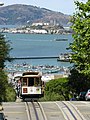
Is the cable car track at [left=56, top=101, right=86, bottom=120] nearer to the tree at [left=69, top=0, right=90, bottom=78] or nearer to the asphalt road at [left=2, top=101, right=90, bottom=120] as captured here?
the asphalt road at [left=2, top=101, right=90, bottom=120]

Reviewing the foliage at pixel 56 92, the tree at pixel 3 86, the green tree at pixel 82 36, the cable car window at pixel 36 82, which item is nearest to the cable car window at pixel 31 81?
the cable car window at pixel 36 82

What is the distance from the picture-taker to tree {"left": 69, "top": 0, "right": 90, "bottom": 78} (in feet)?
73.5

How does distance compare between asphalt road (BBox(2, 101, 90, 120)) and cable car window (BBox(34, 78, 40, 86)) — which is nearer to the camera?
asphalt road (BBox(2, 101, 90, 120))

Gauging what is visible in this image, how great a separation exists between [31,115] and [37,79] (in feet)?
35.7

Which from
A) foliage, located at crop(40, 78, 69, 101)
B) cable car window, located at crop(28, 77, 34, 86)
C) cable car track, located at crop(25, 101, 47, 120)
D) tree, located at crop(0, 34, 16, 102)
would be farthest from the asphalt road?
→ foliage, located at crop(40, 78, 69, 101)

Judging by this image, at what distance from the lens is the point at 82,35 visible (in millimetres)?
22938

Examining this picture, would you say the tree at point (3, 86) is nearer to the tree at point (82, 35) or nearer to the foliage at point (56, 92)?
the foliage at point (56, 92)

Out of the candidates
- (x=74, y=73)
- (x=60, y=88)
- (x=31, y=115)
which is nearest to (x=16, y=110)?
(x=31, y=115)

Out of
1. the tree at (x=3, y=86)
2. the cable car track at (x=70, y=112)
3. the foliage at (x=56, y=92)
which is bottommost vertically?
the foliage at (x=56, y=92)

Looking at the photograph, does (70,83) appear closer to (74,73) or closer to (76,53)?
(74,73)

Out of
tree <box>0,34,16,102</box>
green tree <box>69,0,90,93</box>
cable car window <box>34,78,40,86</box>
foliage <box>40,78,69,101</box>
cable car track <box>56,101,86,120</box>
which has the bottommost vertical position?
foliage <box>40,78,69,101</box>

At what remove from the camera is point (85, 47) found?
22.8 m

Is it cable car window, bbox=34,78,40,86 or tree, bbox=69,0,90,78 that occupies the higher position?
tree, bbox=69,0,90,78

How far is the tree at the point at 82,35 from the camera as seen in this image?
22.4 meters
